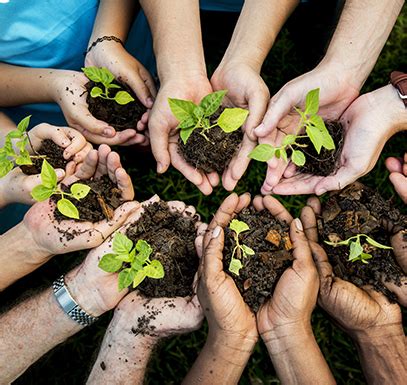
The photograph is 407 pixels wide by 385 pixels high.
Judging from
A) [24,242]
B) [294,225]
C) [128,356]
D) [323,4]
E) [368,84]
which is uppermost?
[323,4]

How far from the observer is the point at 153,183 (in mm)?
3070

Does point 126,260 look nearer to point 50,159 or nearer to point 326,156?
point 50,159

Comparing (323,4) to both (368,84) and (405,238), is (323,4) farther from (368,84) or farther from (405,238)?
(405,238)

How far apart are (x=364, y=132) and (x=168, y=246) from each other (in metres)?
1.04

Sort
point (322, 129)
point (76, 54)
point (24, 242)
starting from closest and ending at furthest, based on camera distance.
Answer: point (322, 129) → point (24, 242) → point (76, 54)

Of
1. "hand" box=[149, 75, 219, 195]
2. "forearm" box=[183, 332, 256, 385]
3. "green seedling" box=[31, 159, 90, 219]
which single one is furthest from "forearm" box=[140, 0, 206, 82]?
"forearm" box=[183, 332, 256, 385]

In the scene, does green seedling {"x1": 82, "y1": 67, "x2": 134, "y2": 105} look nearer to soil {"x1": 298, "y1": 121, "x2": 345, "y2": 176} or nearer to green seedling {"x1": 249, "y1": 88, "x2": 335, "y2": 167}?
green seedling {"x1": 249, "y1": 88, "x2": 335, "y2": 167}

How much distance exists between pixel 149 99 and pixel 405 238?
4.50 ft

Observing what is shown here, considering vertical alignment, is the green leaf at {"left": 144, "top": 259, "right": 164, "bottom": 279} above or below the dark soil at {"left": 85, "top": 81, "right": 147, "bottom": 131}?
below

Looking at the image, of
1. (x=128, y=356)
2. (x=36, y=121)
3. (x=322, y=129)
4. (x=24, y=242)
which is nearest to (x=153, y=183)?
(x=36, y=121)

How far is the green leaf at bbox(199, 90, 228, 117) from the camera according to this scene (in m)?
2.00

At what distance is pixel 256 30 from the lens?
2.33 meters

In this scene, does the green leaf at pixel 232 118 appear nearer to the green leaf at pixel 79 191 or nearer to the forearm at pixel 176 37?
the forearm at pixel 176 37

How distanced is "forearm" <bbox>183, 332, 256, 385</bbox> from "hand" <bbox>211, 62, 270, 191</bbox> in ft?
2.38
